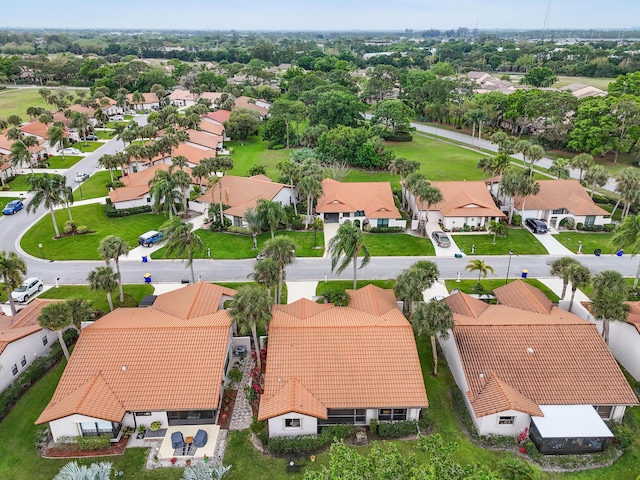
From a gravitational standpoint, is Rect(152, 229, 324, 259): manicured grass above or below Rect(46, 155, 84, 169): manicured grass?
below

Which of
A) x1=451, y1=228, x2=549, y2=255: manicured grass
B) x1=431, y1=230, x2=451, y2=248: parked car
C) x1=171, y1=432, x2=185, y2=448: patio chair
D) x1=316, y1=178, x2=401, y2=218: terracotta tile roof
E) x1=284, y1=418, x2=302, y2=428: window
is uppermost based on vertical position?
x1=316, y1=178, x2=401, y2=218: terracotta tile roof

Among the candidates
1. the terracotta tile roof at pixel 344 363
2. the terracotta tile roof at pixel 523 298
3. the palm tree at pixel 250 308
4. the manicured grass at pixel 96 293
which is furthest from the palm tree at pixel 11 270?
the terracotta tile roof at pixel 523 298

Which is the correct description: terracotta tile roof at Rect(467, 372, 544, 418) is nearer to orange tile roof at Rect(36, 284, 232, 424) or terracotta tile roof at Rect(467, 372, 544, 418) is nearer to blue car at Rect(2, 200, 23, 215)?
orange tile roof at Rect(36, 284, 232, 424)

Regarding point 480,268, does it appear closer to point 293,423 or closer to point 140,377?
point 293,423

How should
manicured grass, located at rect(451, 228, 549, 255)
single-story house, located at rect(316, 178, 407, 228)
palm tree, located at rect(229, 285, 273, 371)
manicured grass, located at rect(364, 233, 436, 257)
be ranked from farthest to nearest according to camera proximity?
single-story house, located at rect(316, 178, 407, 228) → manicured grass, located at rect(451, 228, 549, 255) → manicured grass, located at rect(364, 233, 436, 257) → palm tree, located at rect(229, 285, 273, 371)

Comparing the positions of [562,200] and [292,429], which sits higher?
[562,200]

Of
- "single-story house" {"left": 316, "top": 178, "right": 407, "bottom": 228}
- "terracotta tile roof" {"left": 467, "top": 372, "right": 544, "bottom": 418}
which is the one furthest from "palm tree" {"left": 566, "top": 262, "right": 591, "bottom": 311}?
"single-story house" {"left": 316, "top": 178, "right": 407, "bottom": 228}

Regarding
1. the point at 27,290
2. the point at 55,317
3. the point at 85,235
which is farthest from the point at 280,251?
the point at 85,235

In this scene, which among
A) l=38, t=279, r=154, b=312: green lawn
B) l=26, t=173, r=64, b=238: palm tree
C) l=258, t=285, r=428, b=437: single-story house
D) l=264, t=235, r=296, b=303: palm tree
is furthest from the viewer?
l=26, t=173, r=64, b=238: palm tree
